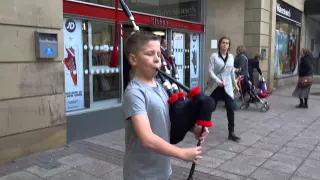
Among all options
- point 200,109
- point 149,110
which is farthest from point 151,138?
point 200,109

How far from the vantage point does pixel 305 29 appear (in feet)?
57.5

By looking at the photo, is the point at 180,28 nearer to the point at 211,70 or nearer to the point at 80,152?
the point at 211,70

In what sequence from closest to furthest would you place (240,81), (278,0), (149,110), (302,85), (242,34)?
(149,110) → (240,81) → (302,85) → (242,34) → (278,0)

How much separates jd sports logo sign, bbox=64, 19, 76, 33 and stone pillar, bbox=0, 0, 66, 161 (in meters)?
0.89

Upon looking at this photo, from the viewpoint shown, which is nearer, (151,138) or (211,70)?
(151,138)

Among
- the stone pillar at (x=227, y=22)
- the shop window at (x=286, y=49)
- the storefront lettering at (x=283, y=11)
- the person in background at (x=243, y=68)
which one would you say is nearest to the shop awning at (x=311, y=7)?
the shop window at (x=286, y=49)

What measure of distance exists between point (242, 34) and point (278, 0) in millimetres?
2922

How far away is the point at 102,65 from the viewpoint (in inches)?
272

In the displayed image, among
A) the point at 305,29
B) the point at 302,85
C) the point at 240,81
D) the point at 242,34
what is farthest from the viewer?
the point at 305,29

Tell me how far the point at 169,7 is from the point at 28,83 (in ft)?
17.7

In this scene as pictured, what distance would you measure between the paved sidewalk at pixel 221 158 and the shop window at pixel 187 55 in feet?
9.84

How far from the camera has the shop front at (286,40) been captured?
45.2 feet

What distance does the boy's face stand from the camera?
183cm

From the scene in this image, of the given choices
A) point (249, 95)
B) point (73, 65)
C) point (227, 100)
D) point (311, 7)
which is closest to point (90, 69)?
point (73, 65)
